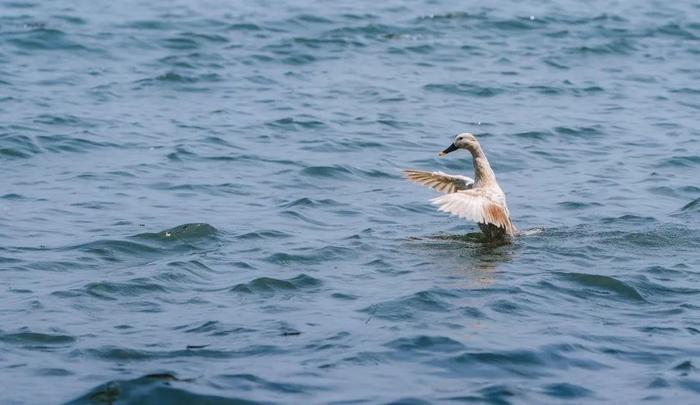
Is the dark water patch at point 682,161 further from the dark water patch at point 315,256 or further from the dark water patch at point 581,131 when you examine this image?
the dark water patch at point 315,256

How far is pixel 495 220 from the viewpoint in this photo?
35.9 feet

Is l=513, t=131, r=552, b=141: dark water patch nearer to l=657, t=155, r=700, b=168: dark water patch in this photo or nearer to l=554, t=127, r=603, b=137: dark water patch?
l=554, t=127, r=603, b=137: dark water patch

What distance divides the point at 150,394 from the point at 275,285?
8.20 feet

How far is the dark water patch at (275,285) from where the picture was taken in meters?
9.55

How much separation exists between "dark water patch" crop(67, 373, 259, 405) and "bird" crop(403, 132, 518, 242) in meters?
3.64

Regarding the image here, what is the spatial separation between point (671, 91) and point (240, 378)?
12398 mm

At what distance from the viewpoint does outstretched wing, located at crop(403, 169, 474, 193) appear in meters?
12.1

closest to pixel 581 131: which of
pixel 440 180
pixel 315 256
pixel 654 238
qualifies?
pixel 440 180

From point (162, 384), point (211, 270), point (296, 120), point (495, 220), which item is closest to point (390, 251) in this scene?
point (495, 220)

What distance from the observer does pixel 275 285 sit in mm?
9680

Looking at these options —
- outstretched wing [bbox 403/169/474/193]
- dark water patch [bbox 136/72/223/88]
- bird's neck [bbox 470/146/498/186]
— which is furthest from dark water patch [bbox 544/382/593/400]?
dark water patch [bbox 136/72/223/88]

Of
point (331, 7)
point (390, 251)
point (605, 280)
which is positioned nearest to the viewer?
point (605, 280)

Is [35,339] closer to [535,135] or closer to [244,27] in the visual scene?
[535,135]

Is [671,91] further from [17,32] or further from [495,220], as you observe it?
[17,32]
